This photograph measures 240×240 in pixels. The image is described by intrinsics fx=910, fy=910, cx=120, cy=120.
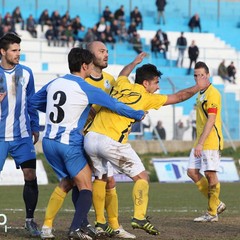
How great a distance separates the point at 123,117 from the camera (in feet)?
38.6

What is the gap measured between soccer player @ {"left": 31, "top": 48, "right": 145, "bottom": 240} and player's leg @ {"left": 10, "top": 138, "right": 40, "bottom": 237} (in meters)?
0.96

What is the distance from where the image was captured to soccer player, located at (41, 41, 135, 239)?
11508 mm

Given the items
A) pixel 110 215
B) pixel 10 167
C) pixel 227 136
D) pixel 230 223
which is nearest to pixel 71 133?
pixel 110 215

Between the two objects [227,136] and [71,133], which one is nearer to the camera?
[71,133]

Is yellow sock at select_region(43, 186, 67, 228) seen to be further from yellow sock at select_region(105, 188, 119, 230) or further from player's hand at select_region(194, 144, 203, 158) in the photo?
player's hand at select_region(194, 144, 203, 158)

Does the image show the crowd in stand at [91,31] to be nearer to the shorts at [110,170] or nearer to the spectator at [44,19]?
the spectator at [44,19]

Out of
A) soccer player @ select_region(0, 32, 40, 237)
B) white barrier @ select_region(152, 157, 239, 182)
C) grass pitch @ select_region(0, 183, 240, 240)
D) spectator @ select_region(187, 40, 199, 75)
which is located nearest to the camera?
soccer player @ select_region(0, 32, 40, 237)

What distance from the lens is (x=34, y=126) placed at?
1262 centimetres

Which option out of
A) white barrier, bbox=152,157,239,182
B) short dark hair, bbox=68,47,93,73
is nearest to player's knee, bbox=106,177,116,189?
short dark hair, bbox=68,47,93,73

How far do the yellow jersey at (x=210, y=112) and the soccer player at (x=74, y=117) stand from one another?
13.1 feet

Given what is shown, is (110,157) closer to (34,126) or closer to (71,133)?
(71,133)

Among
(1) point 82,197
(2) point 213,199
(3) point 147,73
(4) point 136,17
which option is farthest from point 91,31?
(1) point 82,197

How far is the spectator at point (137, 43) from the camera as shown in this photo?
41722 mm

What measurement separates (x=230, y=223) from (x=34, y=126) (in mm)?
3676
